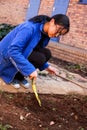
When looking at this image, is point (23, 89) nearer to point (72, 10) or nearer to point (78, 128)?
point (78, 128)

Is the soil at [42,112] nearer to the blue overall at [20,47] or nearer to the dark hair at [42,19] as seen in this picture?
the blue overall at [20,47]

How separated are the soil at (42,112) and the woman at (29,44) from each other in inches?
15.6

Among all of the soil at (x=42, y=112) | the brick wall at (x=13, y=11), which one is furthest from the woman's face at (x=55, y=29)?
the brick wall at (x=13, y=11)

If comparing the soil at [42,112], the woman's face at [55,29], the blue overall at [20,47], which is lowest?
the soil at [42,112]

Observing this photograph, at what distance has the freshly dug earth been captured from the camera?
141 inches

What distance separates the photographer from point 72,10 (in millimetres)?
9438

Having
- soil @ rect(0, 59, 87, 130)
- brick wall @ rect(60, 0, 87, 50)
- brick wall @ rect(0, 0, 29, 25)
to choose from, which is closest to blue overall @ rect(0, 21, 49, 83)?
soil @ rect(0, 59, 87, 130)

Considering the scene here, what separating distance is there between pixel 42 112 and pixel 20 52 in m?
0.79

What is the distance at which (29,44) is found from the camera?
396 cm

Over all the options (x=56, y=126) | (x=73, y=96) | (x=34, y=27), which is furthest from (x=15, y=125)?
(x=73, y=96)

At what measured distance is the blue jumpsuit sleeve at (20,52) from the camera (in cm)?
365

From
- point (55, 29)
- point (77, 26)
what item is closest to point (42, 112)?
point (55, 29)

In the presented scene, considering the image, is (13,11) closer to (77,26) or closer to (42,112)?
(77,26)

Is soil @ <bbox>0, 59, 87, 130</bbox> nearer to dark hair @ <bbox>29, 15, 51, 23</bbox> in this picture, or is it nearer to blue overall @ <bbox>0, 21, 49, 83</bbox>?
blue overall @ <bbox>0, 21, 49, 83</bbox>
